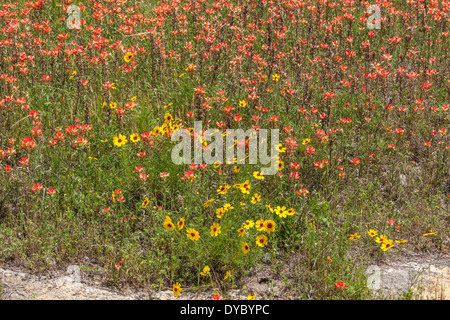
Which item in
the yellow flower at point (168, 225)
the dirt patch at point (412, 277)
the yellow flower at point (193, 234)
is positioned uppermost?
the yellow flower at point (168, 225)

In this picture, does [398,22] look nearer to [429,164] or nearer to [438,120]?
[438,120]

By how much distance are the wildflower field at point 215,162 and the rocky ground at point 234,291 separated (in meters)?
0.09

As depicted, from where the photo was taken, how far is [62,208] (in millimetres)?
4332

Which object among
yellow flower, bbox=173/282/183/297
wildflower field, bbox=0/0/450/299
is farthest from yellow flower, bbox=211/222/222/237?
yellow flower, bbox=173/282/183/297

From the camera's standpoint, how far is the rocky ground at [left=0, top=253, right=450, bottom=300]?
346cm

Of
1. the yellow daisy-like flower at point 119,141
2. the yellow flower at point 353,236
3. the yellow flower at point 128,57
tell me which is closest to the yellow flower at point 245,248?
the yellow flower at point 353,236

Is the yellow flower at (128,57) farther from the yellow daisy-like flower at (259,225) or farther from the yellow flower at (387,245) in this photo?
the yellow flower at (387,245)

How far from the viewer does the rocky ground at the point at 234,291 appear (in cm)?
346

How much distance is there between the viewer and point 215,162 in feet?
13.9

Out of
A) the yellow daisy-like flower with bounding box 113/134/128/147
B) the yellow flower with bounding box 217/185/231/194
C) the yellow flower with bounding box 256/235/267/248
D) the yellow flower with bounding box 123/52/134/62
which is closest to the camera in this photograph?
the yellow flower with bounding box 256/235/267/248

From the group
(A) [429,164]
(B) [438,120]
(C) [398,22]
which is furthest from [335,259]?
(C) [398,22]

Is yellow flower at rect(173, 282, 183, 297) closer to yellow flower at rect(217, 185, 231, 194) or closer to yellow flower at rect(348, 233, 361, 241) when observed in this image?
yellow flower at rect(217, 185, 231, 194)

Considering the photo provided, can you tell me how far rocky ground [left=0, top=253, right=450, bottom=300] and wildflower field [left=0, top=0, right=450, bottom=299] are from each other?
0.30ft
